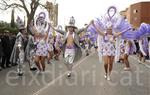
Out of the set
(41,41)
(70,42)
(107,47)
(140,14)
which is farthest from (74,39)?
(140,14)

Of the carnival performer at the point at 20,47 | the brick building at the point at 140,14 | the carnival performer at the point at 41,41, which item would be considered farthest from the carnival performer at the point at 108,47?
the brick building at the point at 140,14

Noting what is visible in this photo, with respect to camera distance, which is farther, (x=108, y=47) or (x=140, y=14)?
(x=140, y=14)

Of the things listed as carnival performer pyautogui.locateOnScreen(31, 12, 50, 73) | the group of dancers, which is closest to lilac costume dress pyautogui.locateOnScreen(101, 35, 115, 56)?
the group of dancers

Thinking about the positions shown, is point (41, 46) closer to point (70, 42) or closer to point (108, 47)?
point (70, 42)

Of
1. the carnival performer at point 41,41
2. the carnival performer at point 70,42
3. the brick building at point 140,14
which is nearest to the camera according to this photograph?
the carnival performer at point 70,42

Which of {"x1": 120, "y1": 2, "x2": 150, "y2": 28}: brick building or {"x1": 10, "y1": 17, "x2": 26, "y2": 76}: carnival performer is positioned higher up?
{"x1": 120, "y1": 2, "x2": 150, "y2": 28}: brick building

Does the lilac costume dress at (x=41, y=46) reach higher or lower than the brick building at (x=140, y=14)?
lower

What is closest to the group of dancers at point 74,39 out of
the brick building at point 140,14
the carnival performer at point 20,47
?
the carnival performer at point 20,47

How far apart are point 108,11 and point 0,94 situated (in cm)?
562

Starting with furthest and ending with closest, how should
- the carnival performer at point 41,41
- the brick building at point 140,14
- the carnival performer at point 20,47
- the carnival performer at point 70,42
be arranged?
the brick building at point 140,14
the carnival performer at point 41,41
the carnival performer at point 20,47
the carnival performer at point 70,42

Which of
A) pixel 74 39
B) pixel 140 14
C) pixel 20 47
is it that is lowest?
pixel 20 47

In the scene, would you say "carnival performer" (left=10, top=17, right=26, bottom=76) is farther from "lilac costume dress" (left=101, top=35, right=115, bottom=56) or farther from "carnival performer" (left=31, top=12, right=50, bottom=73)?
"lilac costume dress" (left=101, top=35, right=115, bottom=56)

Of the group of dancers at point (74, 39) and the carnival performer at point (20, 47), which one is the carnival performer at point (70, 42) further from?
the carnival performer at point (20, 47)

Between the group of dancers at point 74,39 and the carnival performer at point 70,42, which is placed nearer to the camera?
the group of dancers at point 74,39
